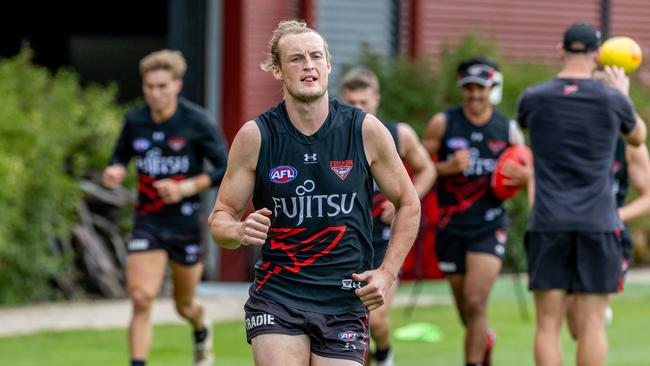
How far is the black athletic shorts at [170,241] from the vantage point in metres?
10.4

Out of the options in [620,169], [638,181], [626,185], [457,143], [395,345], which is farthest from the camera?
[395,345]

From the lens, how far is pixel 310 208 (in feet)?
20.8

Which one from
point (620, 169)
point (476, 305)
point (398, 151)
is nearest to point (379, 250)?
point (398, 151)

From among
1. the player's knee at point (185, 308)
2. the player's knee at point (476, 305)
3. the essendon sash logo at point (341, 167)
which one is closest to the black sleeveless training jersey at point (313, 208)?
the essendon sash logo at point (341, 167)

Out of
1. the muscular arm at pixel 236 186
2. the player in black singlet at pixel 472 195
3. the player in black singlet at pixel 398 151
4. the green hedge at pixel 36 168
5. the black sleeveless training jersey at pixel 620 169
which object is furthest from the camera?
the green hedge at pixel 36 168

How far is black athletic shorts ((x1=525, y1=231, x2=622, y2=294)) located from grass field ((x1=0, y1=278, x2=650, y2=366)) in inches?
123

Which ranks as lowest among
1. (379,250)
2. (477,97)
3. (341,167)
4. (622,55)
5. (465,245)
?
(465,245)

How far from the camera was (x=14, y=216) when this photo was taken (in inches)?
562

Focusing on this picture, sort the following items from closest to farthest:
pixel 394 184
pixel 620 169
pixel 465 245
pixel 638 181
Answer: pixel 394 184, pixel 638 181, pixel 620 169, pixel 465 245

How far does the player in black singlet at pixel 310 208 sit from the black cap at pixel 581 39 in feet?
7.46

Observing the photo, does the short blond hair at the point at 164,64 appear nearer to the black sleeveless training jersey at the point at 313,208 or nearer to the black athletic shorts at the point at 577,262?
the black athletic shorts at the point at 577,262

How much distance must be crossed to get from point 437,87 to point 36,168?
5521mm

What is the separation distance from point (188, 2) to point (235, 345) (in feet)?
19.1

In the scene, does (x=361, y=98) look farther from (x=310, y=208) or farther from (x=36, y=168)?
(x=36, y=168)
